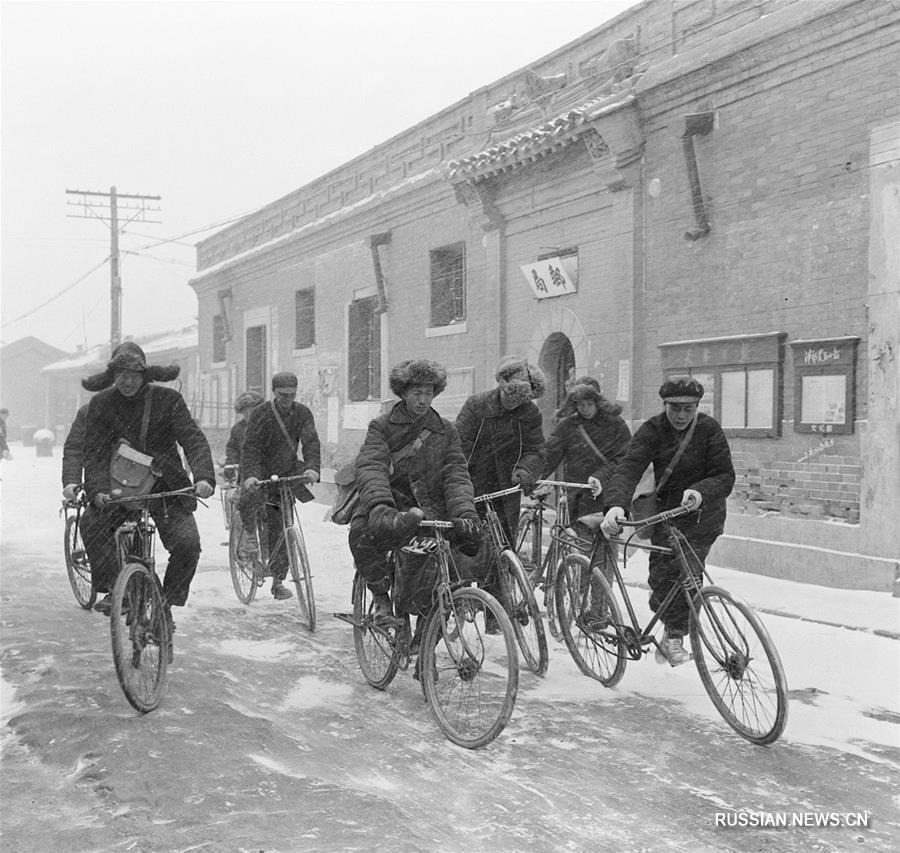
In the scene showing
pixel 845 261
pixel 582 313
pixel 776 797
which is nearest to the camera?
pixel 776 797

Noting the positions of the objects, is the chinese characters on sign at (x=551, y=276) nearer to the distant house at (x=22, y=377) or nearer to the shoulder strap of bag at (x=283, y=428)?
the shoulder strap of bag at (x=283, y=428)

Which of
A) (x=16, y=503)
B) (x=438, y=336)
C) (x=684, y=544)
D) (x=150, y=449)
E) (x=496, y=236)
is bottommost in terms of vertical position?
(x=16, y=503)

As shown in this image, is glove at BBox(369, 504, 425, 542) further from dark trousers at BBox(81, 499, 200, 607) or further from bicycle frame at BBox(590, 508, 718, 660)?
dark trousers at BBox(81, 499, 200, 607)

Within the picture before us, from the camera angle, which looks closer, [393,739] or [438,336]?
[393,739]

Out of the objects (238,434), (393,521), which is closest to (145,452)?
(393,521)

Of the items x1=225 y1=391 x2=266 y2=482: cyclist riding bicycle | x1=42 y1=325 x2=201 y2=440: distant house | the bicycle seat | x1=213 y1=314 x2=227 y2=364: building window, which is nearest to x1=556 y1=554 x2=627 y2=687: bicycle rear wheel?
the bicycle seat

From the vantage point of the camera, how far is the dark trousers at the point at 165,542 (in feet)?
17.6

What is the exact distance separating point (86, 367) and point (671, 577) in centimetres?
5155

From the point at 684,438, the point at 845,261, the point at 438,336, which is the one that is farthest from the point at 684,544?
the point at 438,336

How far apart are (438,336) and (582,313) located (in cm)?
388

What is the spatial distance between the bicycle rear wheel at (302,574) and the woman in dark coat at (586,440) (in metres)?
1.89

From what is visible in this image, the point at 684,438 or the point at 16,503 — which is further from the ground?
the point at 684,438

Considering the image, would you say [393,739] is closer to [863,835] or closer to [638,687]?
[638,687]

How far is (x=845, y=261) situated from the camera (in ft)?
28.7
